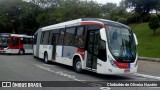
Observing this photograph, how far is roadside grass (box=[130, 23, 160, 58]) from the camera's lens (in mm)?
31438

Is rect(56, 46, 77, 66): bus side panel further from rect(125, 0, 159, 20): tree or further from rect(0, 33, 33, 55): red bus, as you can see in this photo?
rect(125, 0, 159, 20): tree

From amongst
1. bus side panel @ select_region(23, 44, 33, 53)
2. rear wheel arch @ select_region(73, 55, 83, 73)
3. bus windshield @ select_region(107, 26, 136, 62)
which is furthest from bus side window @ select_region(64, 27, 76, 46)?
bus side panel @ select_region(23, 44, 33, 53)

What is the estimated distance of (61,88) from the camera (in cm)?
1123

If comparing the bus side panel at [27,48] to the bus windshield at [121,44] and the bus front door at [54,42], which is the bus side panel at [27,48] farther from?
the bus windshield at [121,44]

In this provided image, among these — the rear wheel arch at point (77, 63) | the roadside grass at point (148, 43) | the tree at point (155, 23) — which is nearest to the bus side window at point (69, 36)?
the rear wheel arch at point (77, 63)

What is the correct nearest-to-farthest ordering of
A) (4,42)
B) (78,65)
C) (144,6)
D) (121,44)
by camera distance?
(121,44) → (78,65) → (4,42) → (144,6)

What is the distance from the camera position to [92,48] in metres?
15.4

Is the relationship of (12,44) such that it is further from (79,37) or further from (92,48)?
(92,48)

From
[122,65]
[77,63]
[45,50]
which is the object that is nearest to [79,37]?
[77,63]

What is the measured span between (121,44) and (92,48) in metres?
1.62

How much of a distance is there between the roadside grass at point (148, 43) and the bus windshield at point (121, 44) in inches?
564

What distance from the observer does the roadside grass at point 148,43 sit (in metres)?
31.4

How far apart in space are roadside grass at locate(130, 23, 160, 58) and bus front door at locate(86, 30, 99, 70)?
48.4 ft

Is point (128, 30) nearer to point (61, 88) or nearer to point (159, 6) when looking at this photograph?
point (61, 88)
